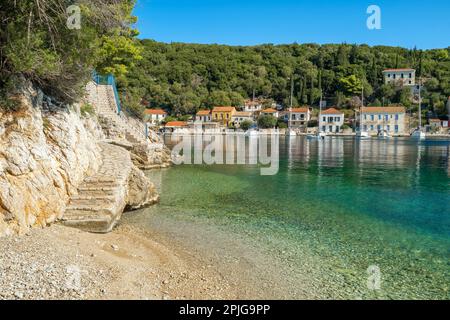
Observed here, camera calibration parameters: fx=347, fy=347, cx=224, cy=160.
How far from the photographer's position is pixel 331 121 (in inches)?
3789

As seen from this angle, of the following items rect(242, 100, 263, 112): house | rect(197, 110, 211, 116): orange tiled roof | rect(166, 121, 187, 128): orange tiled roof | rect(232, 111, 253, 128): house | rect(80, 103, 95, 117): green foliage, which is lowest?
rect(80, 103, 95, 117): green foliage

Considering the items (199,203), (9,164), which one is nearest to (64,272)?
(9,164)

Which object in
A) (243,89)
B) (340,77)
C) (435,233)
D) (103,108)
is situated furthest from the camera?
(243,89)

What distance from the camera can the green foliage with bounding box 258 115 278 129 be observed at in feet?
327

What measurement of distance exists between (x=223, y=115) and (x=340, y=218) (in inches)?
3811

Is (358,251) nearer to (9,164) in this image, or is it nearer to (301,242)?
(301,242)

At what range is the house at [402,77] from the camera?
11294cm

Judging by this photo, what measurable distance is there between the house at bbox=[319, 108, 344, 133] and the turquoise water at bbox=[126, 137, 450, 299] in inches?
3009

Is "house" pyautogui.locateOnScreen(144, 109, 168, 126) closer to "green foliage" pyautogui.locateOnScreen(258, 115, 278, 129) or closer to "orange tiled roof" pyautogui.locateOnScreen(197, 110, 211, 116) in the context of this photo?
"orange tiled roof" pyautogui.locateOnScreen(197, 110, 211, 116)

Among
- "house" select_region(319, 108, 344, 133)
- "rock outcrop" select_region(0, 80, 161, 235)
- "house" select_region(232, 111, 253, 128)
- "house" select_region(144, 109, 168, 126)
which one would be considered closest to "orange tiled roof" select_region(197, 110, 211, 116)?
"house" select_region(232, 111, 253, 128)

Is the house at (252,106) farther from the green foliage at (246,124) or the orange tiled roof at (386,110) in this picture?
the orange tiled roof at (386,110)

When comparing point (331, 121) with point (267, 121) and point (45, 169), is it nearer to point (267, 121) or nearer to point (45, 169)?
point (267, 121)

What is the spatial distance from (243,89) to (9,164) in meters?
123

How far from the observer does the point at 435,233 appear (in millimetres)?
10180
